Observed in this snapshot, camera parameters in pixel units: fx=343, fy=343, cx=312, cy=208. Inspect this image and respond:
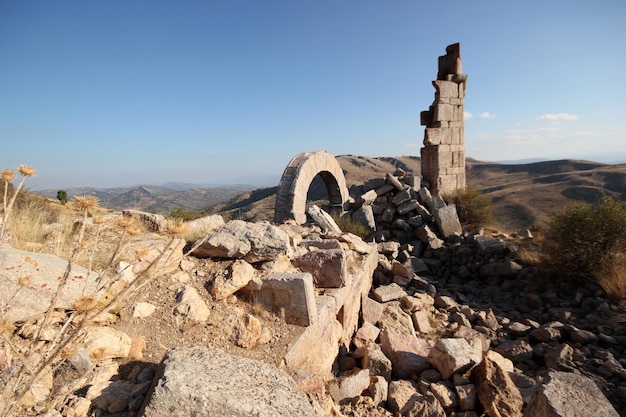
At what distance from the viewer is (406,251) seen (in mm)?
7348

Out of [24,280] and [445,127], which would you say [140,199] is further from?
[24,280]

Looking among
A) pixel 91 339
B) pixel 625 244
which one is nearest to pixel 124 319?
pixel 91 339

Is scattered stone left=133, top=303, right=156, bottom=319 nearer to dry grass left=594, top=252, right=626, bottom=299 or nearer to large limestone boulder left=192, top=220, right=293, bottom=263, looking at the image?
large limestone boulder left=192, top=220, right=293, bottom=263

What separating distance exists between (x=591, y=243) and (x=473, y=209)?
354 centimetres

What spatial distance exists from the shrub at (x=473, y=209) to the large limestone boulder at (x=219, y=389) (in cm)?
838

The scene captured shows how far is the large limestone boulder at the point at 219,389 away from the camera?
1.62m

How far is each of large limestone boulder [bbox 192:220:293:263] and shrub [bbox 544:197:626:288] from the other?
497cm

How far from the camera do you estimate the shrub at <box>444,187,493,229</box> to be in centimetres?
914

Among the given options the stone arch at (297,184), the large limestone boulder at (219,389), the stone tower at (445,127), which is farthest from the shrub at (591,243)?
the large limestone boulder at (219,389)

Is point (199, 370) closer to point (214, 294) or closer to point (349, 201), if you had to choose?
point (214, 294)

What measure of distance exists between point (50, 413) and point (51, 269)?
1.39 m

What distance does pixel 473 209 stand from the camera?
919 cm

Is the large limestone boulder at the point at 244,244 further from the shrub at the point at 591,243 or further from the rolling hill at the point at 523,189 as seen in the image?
the rolling hill at the point at 523,189

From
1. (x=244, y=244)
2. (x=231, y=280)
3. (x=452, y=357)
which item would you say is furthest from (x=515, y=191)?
(x=231, y=280)
